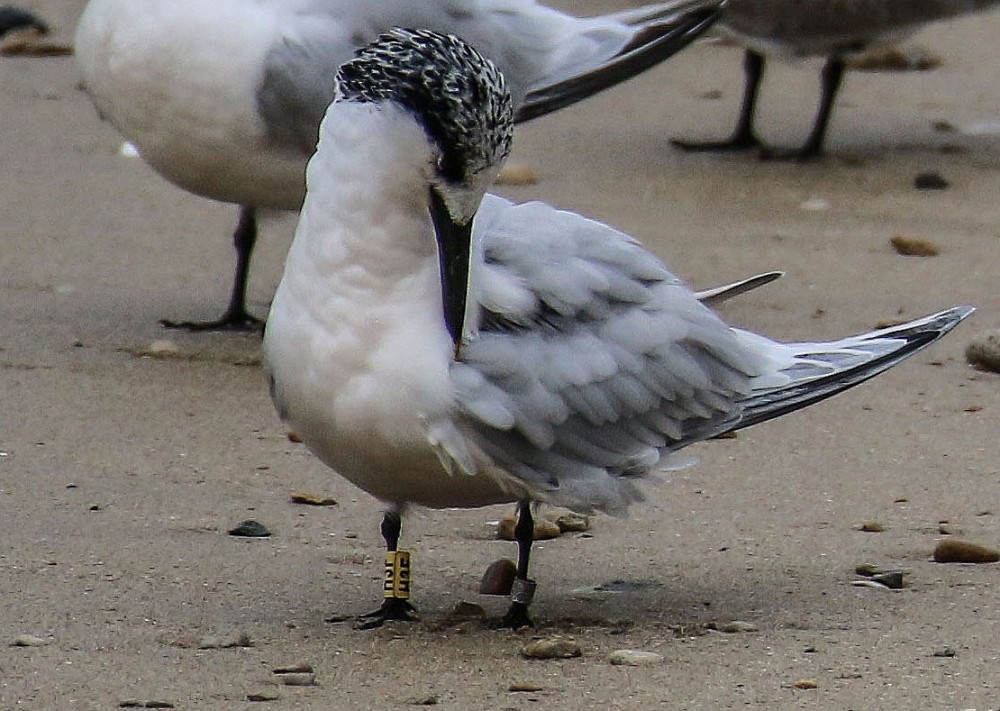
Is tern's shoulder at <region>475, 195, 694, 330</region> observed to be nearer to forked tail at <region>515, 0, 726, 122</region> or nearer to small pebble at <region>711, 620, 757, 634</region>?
small pebble at <region>711, 620, 757, 634</region>

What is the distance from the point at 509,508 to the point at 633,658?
112 centimetres

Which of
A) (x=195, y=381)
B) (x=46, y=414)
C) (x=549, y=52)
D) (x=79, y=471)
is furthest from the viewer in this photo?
(x=549, y=52)

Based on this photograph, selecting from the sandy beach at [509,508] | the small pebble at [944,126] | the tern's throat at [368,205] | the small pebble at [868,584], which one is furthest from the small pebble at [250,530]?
the small pebble at [944,126]

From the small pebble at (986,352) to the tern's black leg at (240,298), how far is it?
6.28 ft

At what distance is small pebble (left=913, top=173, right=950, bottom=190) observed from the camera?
7.02 metres

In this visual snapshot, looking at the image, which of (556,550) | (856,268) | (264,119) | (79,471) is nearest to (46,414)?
(79,471)

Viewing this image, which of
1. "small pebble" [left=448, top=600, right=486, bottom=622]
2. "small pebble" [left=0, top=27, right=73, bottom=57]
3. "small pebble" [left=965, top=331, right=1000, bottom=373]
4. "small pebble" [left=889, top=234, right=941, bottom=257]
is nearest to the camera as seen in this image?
"small pebble" [left=448, top=600, right=486, bottom=622]

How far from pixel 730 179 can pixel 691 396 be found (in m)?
3.69

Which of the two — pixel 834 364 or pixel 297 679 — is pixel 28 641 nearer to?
pixel 297 679

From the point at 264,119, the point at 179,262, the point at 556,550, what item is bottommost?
the point at 179,262

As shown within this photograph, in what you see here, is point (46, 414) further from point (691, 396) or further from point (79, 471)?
point (691, 396)

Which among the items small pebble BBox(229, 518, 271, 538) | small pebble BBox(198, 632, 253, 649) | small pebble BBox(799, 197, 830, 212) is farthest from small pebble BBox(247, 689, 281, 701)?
small pebble BBox(799, 197, 830, 212)

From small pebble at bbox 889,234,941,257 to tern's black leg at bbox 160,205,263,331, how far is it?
1.96m

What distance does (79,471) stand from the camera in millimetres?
4273
